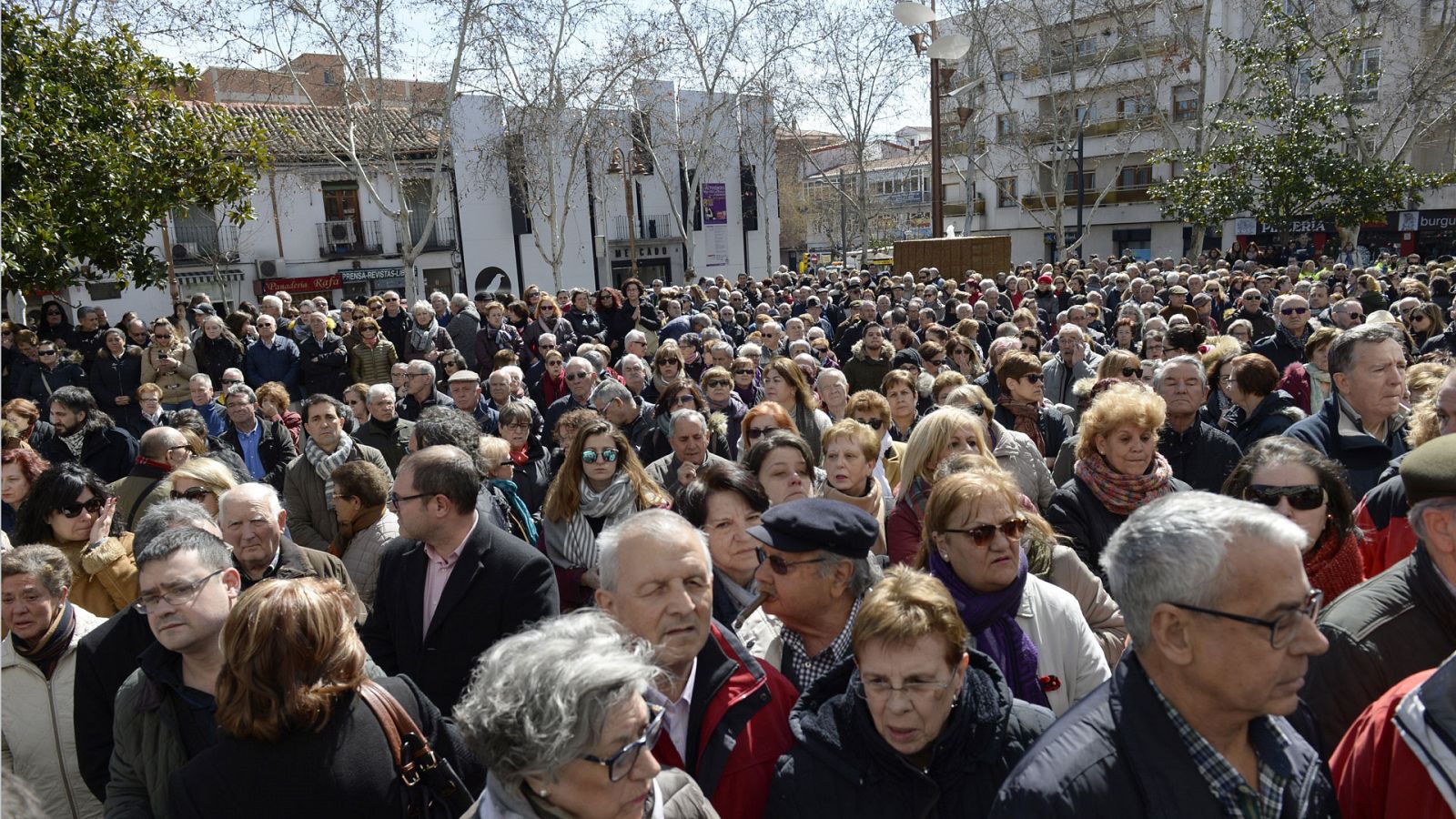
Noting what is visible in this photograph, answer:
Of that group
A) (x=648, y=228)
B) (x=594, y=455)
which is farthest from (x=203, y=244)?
(x=594, y=455)

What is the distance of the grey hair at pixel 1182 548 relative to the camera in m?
1.78

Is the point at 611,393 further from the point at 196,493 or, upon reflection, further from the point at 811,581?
the point at 811,581

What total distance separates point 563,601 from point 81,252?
6152 mm

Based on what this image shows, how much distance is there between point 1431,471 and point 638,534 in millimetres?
1960

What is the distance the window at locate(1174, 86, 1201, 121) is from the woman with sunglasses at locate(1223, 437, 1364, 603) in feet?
128

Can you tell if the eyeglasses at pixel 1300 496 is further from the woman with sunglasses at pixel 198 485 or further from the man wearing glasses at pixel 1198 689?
the woman with sunglasses at pixel 198 485

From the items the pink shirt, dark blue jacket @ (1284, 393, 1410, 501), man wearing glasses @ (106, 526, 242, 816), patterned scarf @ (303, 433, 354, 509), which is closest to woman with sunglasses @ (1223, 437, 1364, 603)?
dark blue jacket @ (1284, 393, 1410, 501)

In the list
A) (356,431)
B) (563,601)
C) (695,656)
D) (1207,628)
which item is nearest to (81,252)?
(356,431)

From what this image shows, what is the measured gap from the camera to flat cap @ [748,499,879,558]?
2.73m

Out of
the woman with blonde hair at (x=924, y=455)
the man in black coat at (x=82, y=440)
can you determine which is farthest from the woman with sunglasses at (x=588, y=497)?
the man in black coat at (x=82, y=440)

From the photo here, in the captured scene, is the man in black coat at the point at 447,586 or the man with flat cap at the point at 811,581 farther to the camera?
the man in black coat at the point at 447,586

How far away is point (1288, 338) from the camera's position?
26.4 ft

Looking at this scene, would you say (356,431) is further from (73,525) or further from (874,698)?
(874,698)

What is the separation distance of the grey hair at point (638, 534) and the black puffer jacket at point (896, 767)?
0.60 m
